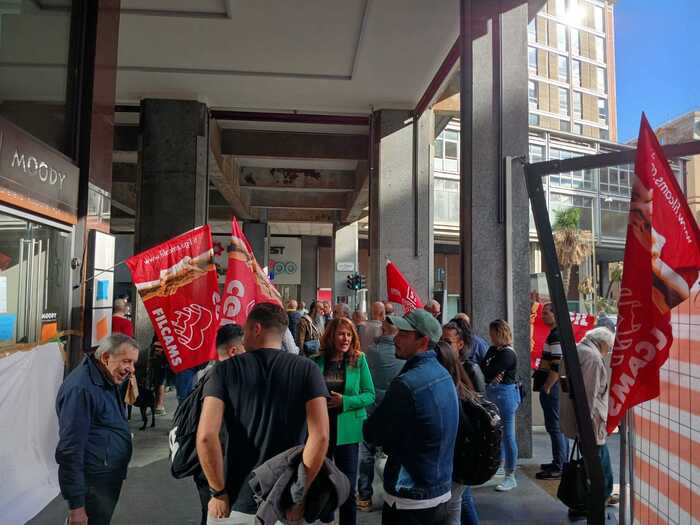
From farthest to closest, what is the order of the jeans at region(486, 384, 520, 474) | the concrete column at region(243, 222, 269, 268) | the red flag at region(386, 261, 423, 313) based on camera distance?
1. the concrete column at region(243, 222, 269, 268)
2. the red flag at region(386, 261, 423, 313)
3. the jeans at region(486, 384, 520, 474)

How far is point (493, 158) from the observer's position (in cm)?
752

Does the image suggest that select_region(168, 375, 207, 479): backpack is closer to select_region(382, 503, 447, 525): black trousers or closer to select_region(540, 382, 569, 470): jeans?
select_region(382, 503, 447, 525): black trousers

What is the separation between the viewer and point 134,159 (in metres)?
17.3

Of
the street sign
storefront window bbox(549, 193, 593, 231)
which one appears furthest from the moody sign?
storefront window bbox(549, 193, 593, 231)

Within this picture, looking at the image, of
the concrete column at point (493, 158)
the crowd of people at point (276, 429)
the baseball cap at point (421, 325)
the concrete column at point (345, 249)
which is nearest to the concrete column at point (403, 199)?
the concrete column at point (493, 158)

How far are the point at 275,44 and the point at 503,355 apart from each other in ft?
22.1

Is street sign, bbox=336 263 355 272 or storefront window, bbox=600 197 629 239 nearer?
storefront window, bbox=600 197 629 239

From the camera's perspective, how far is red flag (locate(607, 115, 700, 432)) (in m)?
2.53

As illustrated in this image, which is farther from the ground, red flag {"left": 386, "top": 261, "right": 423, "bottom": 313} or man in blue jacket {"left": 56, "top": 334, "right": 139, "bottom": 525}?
red flag {"left": 386, "top": 261, "right": 423, "bottom": 313}

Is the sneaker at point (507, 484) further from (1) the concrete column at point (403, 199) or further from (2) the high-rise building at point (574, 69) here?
(2) the high-rise building at point (574, 69)

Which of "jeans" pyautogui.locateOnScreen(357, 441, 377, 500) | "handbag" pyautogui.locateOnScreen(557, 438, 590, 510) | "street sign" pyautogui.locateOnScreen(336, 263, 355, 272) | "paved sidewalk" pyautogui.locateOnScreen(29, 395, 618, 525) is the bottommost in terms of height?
"paved sidewalk" pyautogui.locateOnScreen(29, 395, 618, 525)

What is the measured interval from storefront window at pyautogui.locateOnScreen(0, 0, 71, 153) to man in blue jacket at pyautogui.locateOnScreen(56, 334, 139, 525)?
10.9 ft

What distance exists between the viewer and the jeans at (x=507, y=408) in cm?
579

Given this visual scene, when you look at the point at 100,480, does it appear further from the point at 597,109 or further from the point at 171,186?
the point at 597,109
